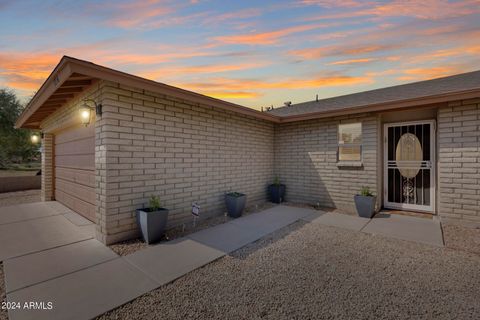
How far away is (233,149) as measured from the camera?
6.23 m

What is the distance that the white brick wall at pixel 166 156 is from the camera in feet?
12.1

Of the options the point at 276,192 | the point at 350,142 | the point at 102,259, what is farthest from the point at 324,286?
the point at 350,142

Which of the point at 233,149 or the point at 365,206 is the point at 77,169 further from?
the point at 365,206

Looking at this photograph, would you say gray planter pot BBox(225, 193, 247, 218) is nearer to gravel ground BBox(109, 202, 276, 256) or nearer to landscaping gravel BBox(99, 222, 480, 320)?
gravel ground BBox(109, 202, 276, 256)

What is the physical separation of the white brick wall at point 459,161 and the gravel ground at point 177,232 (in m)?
4.45

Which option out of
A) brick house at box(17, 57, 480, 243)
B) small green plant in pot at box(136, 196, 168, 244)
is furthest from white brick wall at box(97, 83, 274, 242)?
small green plant in pot at box(136, 196, 168, 244)

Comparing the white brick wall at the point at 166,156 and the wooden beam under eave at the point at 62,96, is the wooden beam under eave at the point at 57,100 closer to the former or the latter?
the wooden beam under eave at the point at 62,96

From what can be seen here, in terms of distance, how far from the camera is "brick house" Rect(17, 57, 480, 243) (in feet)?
12.5

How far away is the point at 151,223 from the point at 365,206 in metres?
5.11

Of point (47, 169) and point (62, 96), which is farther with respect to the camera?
point (47, 169)

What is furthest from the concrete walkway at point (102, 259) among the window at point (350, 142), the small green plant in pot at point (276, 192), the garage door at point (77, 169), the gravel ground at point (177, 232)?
the window at point (350, 142)

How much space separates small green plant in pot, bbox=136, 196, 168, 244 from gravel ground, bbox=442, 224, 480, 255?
5.14 meters

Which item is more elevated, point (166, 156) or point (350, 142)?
point (350, 142)

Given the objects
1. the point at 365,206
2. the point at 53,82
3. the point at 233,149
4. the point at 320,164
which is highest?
the point at 53,82
